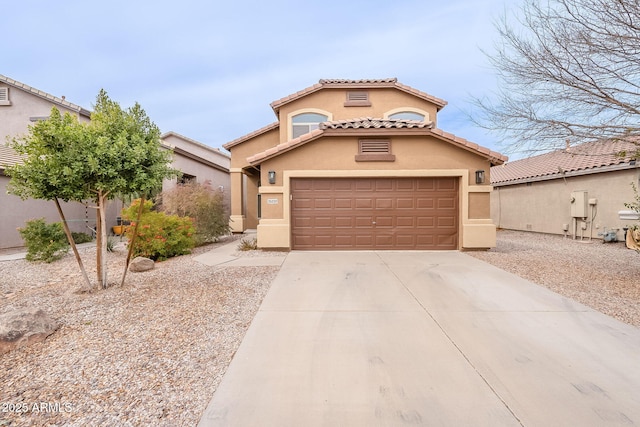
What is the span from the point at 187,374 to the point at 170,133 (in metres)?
23.5

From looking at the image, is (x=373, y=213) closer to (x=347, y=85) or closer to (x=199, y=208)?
(x=199, y=208)

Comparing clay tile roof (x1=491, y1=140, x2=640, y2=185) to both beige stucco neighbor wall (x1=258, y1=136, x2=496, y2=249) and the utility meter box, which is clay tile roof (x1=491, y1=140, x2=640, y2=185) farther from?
beige stucco neighbor wall (x1=258, y1=136, x2=496, y2=249)

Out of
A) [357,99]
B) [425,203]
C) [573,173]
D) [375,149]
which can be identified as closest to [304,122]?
[357,99]

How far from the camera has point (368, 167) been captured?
10422 mm

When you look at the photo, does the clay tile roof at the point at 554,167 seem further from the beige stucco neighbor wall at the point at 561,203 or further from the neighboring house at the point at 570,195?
the beige stucco neighbor wall at the point at 561,203

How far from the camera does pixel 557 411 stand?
106 inches

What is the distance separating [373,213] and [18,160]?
549 inches

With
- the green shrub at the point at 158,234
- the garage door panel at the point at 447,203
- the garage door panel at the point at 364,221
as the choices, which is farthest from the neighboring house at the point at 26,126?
the garage door panel at the point at 447,203

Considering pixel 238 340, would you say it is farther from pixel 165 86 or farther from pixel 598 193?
pixel 165 86

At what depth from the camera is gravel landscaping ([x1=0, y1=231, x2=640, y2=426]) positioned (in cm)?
275

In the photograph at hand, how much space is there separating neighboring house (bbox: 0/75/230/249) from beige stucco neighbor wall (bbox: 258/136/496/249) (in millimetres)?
5895

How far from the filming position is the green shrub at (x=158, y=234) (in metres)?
9.20

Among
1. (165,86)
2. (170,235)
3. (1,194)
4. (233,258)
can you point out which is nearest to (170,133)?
(165,86)

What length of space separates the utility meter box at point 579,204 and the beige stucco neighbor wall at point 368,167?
6.16m
